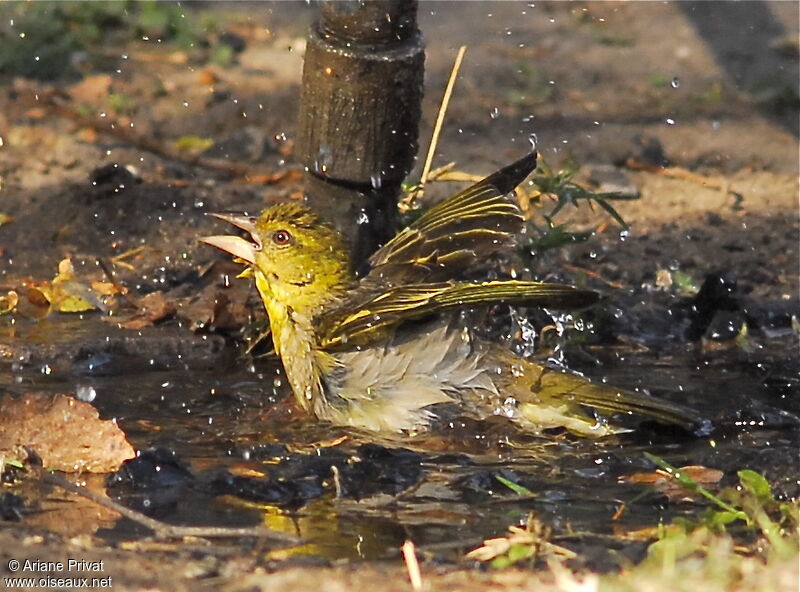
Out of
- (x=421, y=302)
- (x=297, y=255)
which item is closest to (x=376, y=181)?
(x=297, y=255)

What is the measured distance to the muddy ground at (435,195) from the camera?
5.03m

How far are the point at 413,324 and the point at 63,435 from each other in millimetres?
1496

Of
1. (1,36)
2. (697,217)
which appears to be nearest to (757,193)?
(697,217)

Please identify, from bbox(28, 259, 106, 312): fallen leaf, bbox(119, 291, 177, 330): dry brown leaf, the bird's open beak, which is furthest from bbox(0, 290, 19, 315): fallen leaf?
the bird's open beak

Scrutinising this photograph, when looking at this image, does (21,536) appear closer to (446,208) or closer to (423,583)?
(423,583)

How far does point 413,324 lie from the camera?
219 inches

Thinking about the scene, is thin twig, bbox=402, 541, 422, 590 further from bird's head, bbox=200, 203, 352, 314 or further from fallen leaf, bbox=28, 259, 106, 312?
fallen leaf, bbox=28, 259, 106, 312

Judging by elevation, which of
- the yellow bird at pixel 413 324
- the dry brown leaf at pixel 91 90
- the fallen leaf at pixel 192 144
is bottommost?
the dry brown leaf at pixel 91 90

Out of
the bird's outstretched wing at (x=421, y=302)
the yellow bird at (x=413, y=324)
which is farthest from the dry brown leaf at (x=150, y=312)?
the bird's outstretched wing at (x=421, y=302)

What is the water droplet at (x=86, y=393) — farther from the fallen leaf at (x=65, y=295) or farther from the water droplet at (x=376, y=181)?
the water droplet at (x=376, y=181)

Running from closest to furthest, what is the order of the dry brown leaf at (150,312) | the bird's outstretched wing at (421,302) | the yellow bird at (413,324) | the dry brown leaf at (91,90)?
the bird's outstretched wing at (421,302), the yellow bird at (413,324), the dry brown leaf at (150,312), the dry brown leaf at (91,90)

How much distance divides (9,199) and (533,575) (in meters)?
4.72

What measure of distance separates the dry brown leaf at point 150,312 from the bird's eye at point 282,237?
0.79 m

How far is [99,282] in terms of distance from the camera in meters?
6.71
